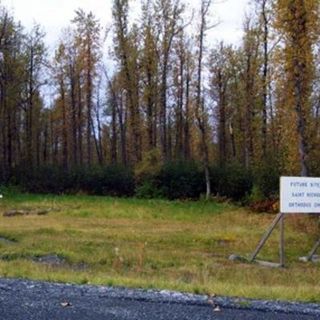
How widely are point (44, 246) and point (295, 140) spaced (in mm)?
13365

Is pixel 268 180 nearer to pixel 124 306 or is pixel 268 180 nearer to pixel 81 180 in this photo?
pixel 81 180

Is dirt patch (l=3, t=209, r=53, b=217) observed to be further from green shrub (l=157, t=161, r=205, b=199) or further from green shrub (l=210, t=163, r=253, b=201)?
green shrub (l=210, t=163, r=253, b=201)

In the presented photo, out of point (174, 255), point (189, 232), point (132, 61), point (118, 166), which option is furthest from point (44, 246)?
point (132, 61)

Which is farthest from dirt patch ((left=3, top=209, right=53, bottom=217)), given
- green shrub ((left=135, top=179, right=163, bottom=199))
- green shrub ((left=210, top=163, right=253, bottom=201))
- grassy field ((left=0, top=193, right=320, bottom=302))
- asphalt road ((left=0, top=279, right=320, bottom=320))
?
asphalt road ((left=0, top=279, right=320, bottom=320))

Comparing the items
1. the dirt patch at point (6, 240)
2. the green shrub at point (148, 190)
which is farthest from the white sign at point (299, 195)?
the green shrub at point (148, 190)

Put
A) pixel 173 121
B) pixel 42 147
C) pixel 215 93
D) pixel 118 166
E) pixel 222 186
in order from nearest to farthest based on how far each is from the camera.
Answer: pixel 222 186, pixel 118 166, pixel 215 93, pixel 173 121, pixel 42 147

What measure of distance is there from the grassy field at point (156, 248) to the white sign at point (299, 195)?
144 cm

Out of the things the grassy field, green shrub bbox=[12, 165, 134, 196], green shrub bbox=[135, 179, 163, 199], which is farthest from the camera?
green shrub bbox=[12, 165, 134, 196]

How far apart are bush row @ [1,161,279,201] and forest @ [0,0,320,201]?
73 mm

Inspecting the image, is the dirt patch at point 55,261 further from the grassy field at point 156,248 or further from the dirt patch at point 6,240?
the dirt patch at point 6,240

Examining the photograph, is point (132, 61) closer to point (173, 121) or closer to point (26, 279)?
point (173, 121)

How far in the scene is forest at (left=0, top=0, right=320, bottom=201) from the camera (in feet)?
86.7

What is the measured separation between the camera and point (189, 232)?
71.0 ft

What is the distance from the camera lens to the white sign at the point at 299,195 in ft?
49.5
